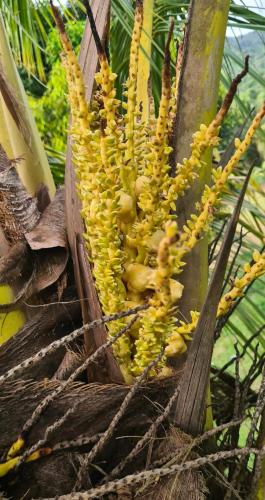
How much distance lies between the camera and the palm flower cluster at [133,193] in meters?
0.59

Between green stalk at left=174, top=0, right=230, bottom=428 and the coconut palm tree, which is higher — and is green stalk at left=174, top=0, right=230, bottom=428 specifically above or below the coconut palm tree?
above

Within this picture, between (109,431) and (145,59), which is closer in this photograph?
(109,431)

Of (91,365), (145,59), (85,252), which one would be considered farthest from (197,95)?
(91,365)

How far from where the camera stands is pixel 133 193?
683 mm

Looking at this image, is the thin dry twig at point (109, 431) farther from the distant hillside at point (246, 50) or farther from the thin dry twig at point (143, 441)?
the distant hillside at point (246, 50)

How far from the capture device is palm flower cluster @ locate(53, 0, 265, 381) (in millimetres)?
595

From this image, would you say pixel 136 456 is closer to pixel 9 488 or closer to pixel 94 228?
pixel 9 488

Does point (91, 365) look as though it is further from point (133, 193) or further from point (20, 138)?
point (20, 138)

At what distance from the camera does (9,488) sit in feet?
2.10

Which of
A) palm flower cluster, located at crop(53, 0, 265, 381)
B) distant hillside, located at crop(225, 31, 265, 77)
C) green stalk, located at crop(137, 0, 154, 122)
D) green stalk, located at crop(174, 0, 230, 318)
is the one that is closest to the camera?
palm flower cluster, located at crop(53, 0, 265, 381)

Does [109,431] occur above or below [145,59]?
below

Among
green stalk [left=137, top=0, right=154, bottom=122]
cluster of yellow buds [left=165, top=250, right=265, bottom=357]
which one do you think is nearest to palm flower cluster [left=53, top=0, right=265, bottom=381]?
cluster of yellow buds [left=165, top=250, right=265, bottom=357]

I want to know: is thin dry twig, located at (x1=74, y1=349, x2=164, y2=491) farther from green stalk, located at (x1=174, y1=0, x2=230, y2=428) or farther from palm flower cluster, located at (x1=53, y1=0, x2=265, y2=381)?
green stalk, located at (x1=174, y1=0, x2=230, y2=428)

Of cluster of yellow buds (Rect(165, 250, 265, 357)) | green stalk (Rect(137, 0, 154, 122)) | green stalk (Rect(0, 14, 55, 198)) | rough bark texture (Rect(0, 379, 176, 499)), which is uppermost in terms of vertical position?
green stalk (Rect(137, 0, 154, 122))
